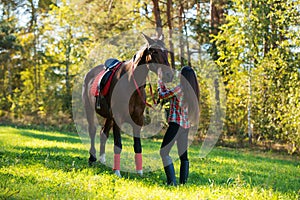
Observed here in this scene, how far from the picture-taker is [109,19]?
69.0 feet

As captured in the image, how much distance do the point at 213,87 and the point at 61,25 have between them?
1500 cm

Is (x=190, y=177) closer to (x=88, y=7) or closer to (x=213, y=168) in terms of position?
(x=213, y=168)

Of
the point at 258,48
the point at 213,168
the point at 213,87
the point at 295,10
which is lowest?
the point at 213,168

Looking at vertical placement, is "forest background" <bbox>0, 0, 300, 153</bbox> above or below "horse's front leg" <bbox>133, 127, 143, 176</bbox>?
above

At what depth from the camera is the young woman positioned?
597 centimetres

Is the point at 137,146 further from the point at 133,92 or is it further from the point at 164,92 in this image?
the point at 164,92

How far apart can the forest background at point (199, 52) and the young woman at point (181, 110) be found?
3.61m

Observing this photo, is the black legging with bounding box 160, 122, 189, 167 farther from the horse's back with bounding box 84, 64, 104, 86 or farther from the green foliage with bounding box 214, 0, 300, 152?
the green foliage with bounding box 214, 0, 300, 152

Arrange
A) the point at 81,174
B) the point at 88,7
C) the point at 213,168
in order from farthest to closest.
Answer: the point at 88,7
the point at 213,168
the point at 81,174

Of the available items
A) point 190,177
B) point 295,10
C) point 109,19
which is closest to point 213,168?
point 190,177

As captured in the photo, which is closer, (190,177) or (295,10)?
(190,177)

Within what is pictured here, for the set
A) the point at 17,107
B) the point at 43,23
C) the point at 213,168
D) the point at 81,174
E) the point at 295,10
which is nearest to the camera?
the point at 81,174

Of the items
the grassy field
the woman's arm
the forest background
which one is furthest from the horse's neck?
the forest background

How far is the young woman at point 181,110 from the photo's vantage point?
597 cm
